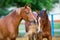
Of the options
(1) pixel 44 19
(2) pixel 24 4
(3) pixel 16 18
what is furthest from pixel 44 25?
(2) pixel 24 4

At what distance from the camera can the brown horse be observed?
8062 millimetres

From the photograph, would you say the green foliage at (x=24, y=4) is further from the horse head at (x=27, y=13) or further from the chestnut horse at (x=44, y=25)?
the horse head at (x=27, y=13)

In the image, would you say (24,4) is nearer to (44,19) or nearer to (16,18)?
(44,19)

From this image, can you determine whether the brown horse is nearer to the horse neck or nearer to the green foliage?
the horse neck

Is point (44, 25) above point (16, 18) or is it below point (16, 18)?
below

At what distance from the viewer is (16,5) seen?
55.3 ft

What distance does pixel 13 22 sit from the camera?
8297mm

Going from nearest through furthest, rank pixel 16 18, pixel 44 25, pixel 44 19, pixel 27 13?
1. pixel 27 13
2. pixel 16 18
3. pixel 44 19
4. pixel 44 25

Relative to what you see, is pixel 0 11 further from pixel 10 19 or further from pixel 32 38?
pixel 10 19

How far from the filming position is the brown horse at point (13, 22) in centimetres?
806

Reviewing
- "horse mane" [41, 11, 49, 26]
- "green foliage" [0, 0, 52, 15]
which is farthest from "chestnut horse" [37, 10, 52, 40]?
"green foliage" [0, 0, 52, 15]

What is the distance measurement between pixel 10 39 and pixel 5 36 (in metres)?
0.20

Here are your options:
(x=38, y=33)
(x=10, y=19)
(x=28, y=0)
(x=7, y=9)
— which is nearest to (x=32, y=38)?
(x=38, y=33)

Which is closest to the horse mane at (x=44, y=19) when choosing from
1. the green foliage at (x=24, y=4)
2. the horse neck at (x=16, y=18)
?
the horse neck at (x=16, y=18)
